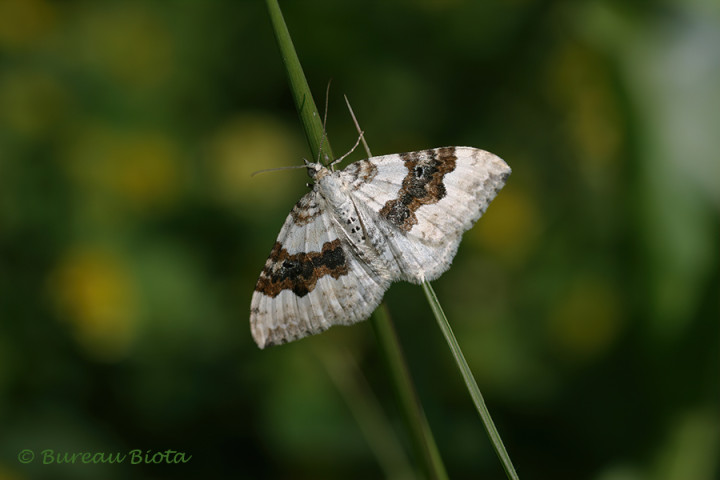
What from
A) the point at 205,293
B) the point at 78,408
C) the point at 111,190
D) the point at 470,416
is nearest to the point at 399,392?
the point at 470,416

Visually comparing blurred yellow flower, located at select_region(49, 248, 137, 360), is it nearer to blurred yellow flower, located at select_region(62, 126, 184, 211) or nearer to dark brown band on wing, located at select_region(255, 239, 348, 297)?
blurred yellow flower, located at select_region(62, 126, 184, 211)

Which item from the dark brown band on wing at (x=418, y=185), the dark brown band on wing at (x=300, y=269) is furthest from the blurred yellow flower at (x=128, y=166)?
the dark brown band on wing at (x=418, y=185)

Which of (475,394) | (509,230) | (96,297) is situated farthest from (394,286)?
(475,394)

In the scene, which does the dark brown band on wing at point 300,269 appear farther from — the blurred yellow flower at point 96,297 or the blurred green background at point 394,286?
the blurred yellow flower at point 96,297

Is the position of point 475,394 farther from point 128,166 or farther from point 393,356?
point 128,166

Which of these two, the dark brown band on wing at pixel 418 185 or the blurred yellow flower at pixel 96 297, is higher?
the dark brown band on wing at pixel 418 185

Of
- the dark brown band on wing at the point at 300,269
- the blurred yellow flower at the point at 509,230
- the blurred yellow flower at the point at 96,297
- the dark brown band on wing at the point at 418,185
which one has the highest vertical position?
the dark brown band on wing at the point at 418,185

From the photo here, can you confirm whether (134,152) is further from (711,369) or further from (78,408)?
(711,369)
